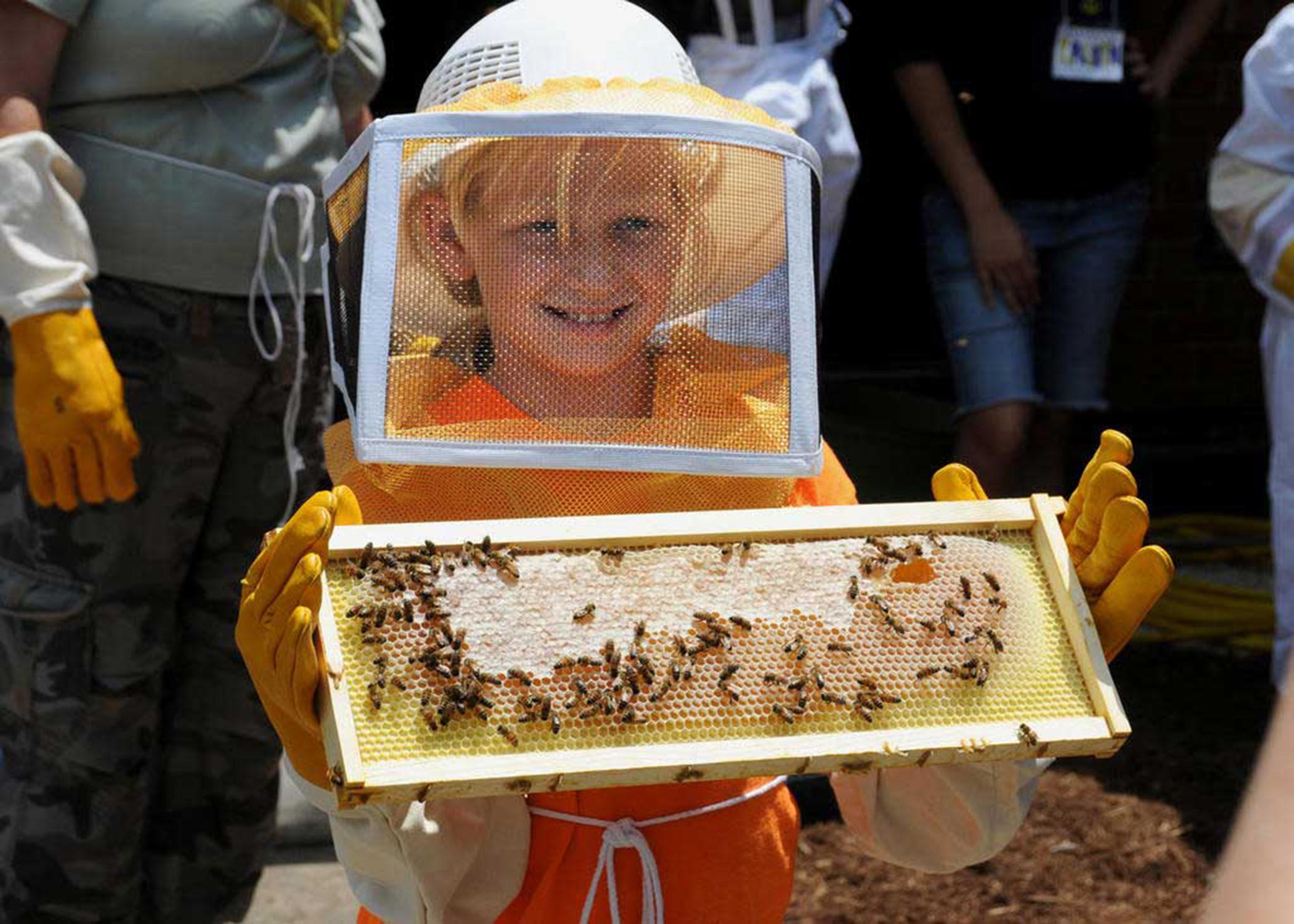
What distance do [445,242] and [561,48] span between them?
0.35 m

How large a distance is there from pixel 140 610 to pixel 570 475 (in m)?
1.59

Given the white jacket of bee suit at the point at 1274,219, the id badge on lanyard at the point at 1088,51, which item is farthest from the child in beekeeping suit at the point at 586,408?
the id badge on lanyard at the point at 1088,51

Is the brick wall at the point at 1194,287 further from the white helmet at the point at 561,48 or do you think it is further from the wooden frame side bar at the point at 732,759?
the wooden frame side bar at the point at 732,759

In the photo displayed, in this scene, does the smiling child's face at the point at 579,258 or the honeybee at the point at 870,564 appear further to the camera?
the smiling child's face at the point at 579,258

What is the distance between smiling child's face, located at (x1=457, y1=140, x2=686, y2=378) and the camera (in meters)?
1.99

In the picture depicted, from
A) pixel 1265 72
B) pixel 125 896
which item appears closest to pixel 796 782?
pixel 125 896

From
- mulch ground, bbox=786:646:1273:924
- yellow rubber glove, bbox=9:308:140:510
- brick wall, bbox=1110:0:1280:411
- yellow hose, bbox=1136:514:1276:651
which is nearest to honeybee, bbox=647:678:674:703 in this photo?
yellow rubber glove, bbox=9:308:140:510

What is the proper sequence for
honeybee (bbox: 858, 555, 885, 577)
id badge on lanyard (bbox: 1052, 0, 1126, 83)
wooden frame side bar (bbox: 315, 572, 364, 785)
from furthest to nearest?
id badge on lanyard (bbox: 1052, 0, 1126, 83) → honeybee (bbox: 858, 555, 885, 577) → wooden frame side bar (bbox: 315, 572, 364, 785)

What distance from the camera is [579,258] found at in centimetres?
201

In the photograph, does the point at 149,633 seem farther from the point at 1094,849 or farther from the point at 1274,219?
the point at 1274,219

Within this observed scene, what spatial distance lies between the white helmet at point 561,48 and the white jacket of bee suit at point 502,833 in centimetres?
97

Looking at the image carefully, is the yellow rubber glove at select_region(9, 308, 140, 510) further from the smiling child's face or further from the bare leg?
the bare leg

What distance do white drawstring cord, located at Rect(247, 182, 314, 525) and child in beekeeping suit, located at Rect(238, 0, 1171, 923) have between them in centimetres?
125

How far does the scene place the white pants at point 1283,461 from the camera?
4.12m
